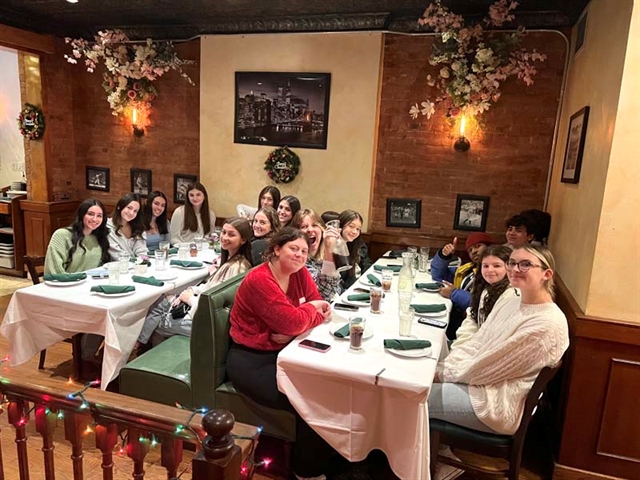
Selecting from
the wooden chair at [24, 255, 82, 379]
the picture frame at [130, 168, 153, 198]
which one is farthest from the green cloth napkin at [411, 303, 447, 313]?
the picture frame at [130, 168, 153, 198]

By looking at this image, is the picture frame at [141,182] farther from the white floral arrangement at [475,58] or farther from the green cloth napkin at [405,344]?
the green cloth napkin at [405,344]

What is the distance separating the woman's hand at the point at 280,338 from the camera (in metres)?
2.35

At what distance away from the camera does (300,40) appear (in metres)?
5.00

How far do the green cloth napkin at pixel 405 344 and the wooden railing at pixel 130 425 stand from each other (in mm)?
1046

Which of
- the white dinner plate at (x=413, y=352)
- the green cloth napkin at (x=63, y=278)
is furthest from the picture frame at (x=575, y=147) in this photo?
the green cloth napkin at (x=63, y=278)

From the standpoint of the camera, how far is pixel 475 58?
4336 mm

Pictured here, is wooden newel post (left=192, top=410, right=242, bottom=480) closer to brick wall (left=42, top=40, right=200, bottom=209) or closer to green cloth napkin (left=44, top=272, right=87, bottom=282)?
green cloth napkin (left=44, top=272, right=87, bottom=282)

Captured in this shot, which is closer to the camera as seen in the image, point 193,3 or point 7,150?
point 193,3

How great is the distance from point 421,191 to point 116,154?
394cm

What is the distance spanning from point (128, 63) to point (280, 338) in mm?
4546

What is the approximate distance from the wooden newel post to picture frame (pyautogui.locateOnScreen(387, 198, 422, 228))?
404 cm

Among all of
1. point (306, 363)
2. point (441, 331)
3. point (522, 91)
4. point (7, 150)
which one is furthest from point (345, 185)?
point (7, 150)

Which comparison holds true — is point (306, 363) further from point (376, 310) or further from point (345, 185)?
point (345, 185)

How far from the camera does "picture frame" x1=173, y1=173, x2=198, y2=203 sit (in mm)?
5766
